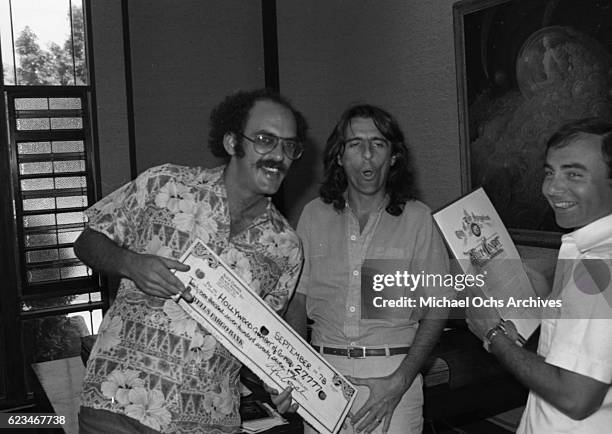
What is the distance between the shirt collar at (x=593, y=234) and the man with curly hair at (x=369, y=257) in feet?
1.83

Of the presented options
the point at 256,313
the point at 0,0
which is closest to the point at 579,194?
the point at 256,313

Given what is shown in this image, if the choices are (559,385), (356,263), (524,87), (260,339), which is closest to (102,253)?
(260,339)

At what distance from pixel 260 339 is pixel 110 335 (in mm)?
389

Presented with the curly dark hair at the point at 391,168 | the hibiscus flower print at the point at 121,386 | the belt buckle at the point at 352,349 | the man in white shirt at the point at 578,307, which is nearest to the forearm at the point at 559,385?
the man in white shirt at the point at 578,307

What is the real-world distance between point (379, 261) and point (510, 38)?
5.78ft

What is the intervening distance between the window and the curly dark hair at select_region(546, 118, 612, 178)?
3.46 metres

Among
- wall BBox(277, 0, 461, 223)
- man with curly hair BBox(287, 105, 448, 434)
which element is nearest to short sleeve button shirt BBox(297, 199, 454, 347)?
man with curly hair BBox(287, 105, 448, 434)

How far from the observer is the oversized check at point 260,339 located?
140cm

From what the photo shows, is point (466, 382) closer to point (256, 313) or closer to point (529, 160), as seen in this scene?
point (529, 160)

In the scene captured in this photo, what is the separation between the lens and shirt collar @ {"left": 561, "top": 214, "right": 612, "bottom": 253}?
119 cm

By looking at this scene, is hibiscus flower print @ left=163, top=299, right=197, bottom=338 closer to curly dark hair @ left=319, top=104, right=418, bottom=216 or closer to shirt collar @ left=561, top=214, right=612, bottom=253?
curly dark hair @ left=319, top=104, right=418, bottom=216

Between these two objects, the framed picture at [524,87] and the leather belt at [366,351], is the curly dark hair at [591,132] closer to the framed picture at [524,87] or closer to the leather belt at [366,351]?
the leather belt at [366,351]

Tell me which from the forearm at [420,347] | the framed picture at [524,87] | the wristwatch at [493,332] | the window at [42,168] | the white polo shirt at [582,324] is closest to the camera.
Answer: the white polo shirt at [582,324]

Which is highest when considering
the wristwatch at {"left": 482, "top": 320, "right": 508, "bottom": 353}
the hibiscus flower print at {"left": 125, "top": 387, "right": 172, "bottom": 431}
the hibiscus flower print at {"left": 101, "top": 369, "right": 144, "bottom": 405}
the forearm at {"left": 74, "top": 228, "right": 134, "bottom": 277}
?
the forearm at {"left": 74, "top": 228, "right": 134, "bottom": 277}
